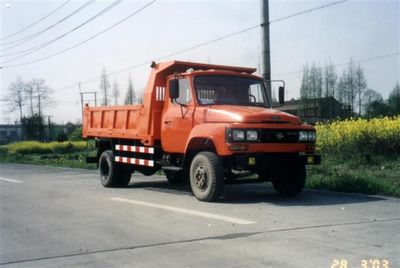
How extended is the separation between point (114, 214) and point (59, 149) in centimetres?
3789

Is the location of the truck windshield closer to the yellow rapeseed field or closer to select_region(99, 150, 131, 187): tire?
select_region(99, 150, 131, 187): tire

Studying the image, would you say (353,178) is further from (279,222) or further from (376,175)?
(279,222)

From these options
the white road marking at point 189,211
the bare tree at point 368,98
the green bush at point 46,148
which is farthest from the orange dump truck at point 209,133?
the bare tree at point 368,98

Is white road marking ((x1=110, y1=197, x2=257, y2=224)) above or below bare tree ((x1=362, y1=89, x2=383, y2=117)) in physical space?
below

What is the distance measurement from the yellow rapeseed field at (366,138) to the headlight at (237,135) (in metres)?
8.61

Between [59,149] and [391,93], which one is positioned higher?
[391,93]

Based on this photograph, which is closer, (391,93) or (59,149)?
(59,149)

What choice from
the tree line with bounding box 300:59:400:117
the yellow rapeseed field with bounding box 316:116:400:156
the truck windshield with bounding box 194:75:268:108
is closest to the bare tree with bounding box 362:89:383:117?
the tree line with bounding box 300:59:400:117

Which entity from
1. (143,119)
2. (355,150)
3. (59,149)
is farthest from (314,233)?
(59,149)

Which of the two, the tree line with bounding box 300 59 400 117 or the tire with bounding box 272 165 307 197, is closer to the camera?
the tire with bounding box 272 165 307 197

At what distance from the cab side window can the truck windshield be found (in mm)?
217

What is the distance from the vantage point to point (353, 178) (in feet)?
38.9

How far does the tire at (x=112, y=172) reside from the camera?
44.6 feet

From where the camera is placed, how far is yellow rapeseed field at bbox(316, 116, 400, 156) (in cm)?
1714
